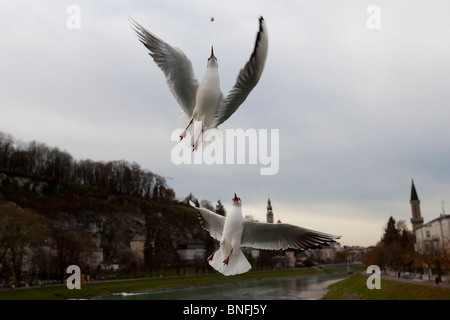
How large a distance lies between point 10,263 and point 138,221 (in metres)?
48.3

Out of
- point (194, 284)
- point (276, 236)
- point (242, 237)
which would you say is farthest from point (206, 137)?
point (194, 284)

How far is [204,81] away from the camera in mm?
2787

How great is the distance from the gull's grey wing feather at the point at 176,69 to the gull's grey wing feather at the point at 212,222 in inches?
33.5

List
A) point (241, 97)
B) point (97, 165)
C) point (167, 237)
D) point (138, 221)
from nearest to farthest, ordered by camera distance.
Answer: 1. point (241, 97)
2. point (167, 237)
3. point (138, 221)
4. point (97, 165)

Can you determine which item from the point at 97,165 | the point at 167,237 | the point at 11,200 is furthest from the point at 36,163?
the point at 167,237

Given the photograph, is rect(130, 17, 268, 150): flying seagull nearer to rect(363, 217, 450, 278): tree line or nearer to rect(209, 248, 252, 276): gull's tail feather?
rect(209, 248, 252, 276): gull's tail feather

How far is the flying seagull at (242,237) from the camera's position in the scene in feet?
9.73

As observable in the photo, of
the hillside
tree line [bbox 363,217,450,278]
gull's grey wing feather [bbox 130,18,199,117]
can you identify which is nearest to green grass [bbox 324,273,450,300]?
tree line [bbox 363,217,450,278]

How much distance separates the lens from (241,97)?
8.35 feet

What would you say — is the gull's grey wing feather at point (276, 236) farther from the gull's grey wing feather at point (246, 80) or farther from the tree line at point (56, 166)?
the tree line at point (56, 166)

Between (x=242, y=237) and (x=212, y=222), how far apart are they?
0.30m

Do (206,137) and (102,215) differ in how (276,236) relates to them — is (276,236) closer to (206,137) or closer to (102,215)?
(206,137)
